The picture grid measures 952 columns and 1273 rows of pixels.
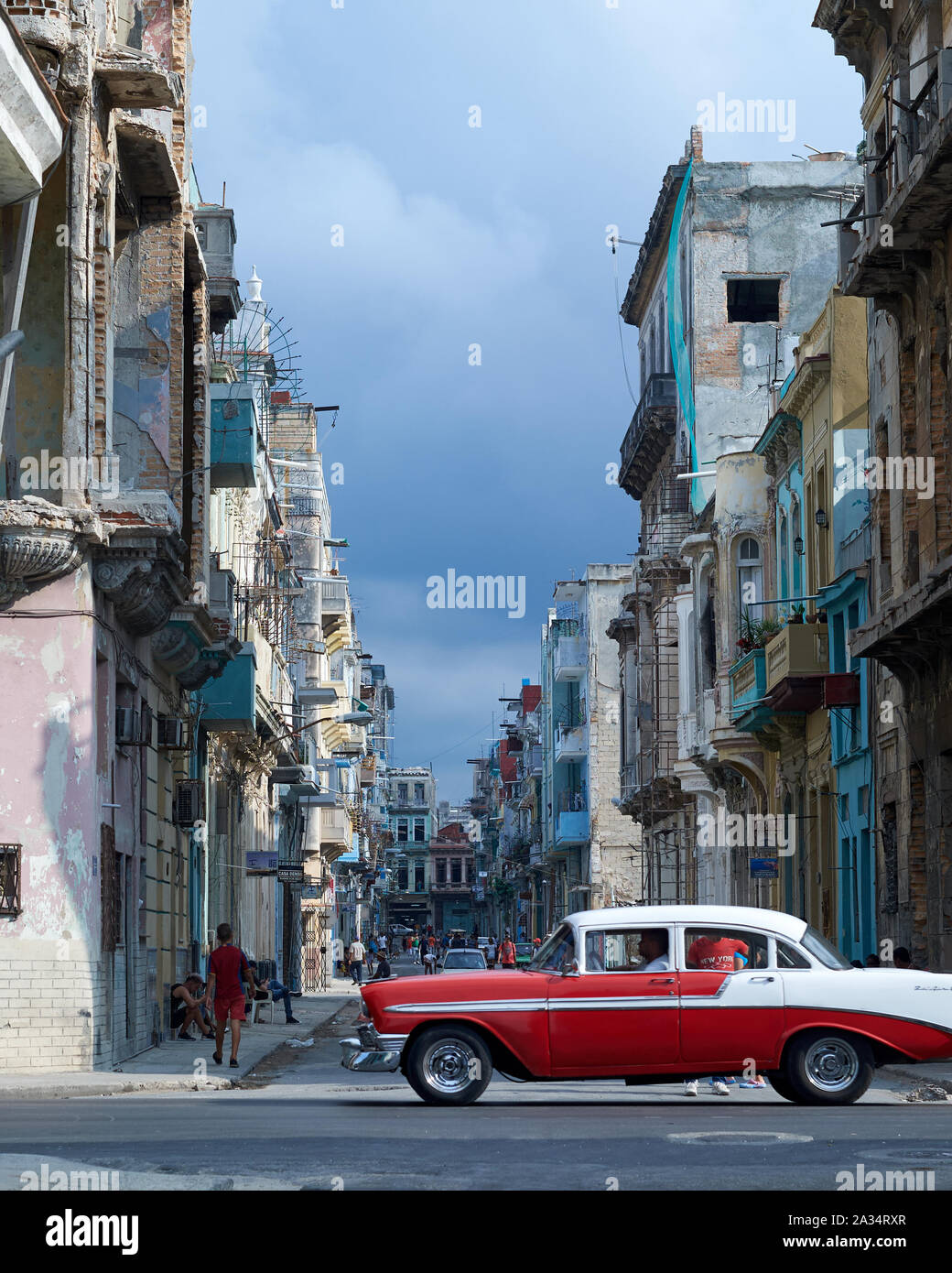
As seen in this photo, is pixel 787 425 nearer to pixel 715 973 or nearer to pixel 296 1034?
pixel 296 1034

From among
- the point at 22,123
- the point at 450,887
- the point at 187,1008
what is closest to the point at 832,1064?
the point at 22,123

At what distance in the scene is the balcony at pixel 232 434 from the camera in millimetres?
31031

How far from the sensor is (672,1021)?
15.5 metres

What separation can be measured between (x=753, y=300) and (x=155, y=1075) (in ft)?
116

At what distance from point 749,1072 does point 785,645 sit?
18503mm

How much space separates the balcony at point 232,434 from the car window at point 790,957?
16.9 metres

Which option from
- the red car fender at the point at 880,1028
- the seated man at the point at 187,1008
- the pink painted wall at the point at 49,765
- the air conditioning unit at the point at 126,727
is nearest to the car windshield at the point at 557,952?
the red car fender at the point at 880,1028

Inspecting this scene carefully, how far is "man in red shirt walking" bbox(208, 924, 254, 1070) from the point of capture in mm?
21062

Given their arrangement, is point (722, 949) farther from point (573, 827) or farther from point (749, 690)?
point (573, 827)

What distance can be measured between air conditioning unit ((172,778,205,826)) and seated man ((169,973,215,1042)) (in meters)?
2.47

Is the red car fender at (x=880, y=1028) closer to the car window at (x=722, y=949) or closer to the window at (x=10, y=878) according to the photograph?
the car window at (x=722, y=949)
